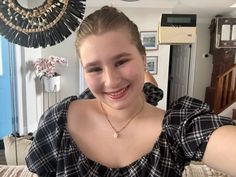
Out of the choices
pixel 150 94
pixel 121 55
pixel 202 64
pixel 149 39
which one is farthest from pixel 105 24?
pixel 202 64

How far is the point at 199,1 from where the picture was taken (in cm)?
300

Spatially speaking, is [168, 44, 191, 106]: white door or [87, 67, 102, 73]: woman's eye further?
[168, 44, 191, 106]: white door

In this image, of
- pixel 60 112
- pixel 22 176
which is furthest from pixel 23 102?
pixel 60 112

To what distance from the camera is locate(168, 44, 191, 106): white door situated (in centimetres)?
423

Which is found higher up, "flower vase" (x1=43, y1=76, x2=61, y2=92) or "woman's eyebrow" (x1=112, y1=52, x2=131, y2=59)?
"woman's eyebrow" (x1=112, y1=52, x2=131, y2=59)

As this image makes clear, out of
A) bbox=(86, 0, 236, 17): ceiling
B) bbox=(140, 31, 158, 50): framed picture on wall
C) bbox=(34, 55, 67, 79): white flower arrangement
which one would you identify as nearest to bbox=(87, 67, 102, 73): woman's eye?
bbox=(86, 0, 236, 17): ceiling

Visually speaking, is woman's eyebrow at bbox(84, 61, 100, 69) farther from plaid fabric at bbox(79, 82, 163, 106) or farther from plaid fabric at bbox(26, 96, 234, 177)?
plaid fabric at bbox(79, 82, 163, 106)

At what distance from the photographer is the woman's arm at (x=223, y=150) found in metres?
0.41

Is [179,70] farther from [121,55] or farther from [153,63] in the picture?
[121,55]

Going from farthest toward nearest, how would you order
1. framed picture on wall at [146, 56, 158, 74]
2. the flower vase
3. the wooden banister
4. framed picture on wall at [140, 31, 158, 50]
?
the wooden banister → framed picture on wall at [146, 56, 158, 74] → framed picture on wall at [140, 31, 158, 50] → the flower vase

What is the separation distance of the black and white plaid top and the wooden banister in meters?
3.24

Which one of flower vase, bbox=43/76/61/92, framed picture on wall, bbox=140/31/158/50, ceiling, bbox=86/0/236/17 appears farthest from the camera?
framed picture on wall, bbox=140/31/158/50

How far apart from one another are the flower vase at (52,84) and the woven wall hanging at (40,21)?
188 cm

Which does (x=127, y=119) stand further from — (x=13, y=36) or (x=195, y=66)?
(x=195, y=66)
